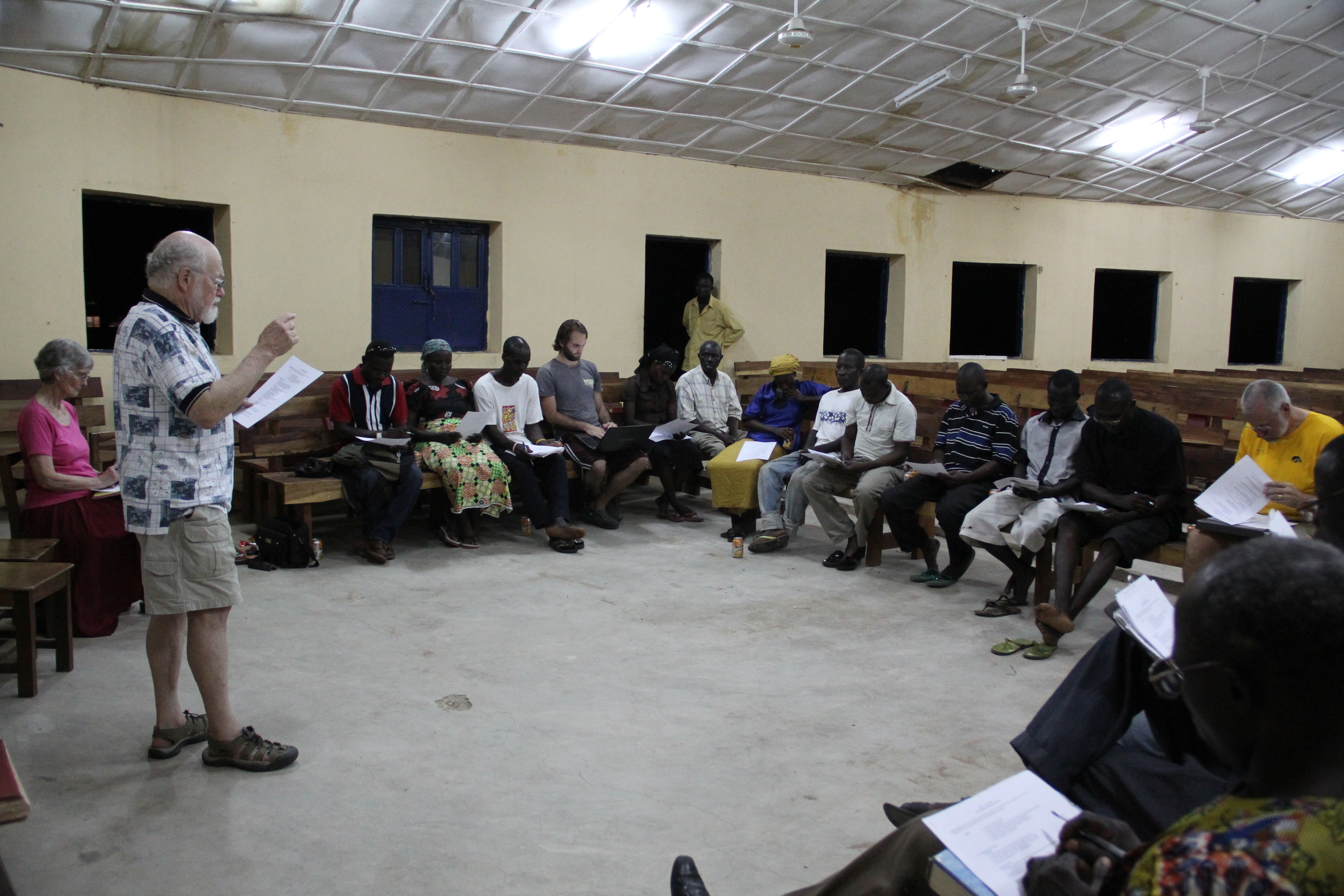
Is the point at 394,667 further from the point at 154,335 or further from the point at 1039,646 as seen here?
the point at 1039,646

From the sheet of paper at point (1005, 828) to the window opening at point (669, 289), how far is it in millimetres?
11057

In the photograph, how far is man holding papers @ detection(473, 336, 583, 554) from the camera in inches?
254

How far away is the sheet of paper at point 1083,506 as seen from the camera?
4.77 m

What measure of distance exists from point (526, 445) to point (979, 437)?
2.81 m

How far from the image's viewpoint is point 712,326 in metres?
10.2

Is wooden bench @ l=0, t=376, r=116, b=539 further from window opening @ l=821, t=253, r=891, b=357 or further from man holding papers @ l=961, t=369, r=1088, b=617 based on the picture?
window opening @ l=821, t=253, r=891, b=357

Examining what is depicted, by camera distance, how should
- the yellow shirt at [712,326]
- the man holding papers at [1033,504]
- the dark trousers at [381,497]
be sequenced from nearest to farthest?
the man holding papers at [1033,504]
the dark trousers at [381,497]
the yellow shirt at [712,326]

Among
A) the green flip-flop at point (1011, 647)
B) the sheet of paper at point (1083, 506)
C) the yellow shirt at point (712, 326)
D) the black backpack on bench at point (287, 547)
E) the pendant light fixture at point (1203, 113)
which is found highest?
the pendant light fixture at point (1203, 113)

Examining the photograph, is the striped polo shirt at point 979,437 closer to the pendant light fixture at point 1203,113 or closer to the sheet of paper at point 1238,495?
the sheet of paper at point 1238,495

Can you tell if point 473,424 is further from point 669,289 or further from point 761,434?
point 669,289

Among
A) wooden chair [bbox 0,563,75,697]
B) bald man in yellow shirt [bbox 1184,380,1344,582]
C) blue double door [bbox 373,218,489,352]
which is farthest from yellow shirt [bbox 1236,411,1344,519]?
blue double door [bbox 373,218,489,352]

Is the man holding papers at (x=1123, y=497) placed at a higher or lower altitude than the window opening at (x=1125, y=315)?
lower

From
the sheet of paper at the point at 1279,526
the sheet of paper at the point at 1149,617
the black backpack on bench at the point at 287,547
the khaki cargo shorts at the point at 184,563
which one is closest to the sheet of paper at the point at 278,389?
the khaki cargo shorts at the point at 184,563

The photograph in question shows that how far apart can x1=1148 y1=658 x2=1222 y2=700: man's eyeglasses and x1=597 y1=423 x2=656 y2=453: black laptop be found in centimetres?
569
